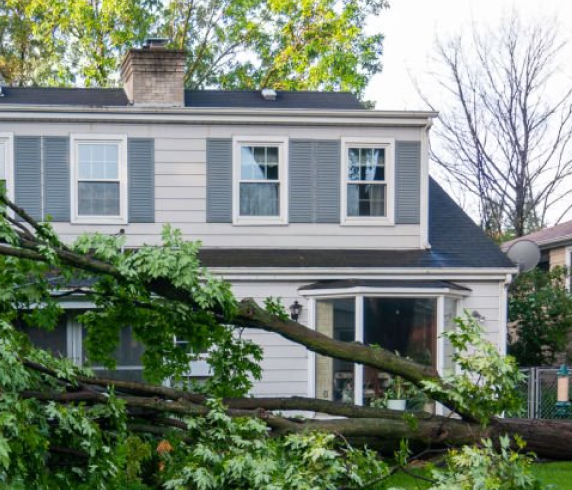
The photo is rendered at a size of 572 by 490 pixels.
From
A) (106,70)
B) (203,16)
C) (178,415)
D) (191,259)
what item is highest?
(203,16)

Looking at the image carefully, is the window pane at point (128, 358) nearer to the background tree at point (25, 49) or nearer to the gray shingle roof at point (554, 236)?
the gray shingle roof at point (554, 236)

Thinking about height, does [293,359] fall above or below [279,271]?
below

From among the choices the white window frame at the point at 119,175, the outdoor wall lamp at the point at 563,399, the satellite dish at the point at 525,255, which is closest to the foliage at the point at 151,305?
the white window frame at the point at 119,175

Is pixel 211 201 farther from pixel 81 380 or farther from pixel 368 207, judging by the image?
pixel 81 380

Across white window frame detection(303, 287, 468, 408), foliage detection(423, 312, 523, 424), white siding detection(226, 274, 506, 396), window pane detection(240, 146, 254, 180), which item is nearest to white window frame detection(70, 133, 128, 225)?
window pane detection(240, 146, 254, 180)

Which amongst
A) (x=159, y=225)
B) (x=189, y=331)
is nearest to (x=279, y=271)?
(x=159, y=225)

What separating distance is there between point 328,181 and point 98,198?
3635 millimetres

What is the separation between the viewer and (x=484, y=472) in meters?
5.79

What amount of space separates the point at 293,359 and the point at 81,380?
9.27m

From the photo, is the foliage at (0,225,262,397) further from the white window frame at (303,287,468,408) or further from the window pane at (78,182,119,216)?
the window pane at (78,182,119,216)

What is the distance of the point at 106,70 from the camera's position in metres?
28.5

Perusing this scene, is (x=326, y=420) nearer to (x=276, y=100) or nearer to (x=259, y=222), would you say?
(x=259, y=222)

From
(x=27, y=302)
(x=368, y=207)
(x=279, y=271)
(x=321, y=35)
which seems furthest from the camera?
(x=321, y=35)

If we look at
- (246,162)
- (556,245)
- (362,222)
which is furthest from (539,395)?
(556,245)
